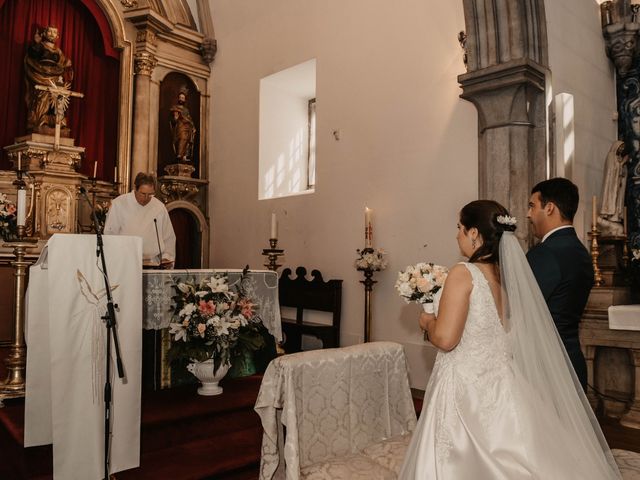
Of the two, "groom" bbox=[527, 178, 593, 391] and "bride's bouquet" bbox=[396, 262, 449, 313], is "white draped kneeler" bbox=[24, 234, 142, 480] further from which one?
"groom" bbox=[527, 178, 593, 391]

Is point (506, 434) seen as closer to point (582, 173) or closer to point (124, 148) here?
point (582, 173)

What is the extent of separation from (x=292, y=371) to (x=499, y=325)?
102 cm

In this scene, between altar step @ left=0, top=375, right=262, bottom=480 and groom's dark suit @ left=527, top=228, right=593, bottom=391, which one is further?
altar step @ left=0, top=375, right=262, bottom=480

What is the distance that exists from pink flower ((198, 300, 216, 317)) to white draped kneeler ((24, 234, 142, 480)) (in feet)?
2.60

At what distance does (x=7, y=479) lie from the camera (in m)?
3.04

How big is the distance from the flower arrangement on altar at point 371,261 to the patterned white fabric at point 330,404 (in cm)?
238

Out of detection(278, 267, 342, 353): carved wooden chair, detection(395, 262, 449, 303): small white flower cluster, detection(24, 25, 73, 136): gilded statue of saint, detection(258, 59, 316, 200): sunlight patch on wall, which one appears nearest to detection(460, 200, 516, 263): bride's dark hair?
detection(395, 262, 449, 303): small white flower cluster

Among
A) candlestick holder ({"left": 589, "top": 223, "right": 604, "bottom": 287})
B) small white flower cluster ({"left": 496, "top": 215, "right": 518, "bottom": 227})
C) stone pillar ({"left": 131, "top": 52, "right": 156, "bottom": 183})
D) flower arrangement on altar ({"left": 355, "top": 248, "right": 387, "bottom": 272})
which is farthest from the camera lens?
stone pillar ({"left": 131, "top": 52, "right": 156, "bottom": 183})

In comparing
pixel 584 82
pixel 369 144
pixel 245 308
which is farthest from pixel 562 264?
pixel 369 144

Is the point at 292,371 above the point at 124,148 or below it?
below

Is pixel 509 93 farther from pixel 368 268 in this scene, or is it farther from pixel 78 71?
pixel 78 71

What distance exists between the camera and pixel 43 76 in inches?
275

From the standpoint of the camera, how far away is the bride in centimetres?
224

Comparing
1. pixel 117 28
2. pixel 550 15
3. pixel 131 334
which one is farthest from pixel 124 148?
pixel 550 15
